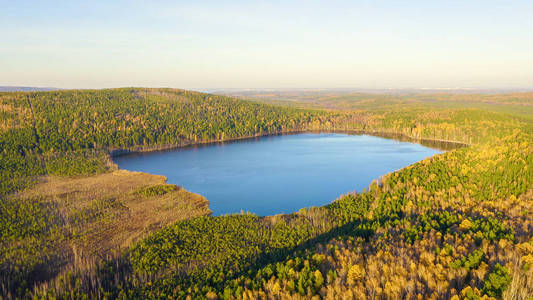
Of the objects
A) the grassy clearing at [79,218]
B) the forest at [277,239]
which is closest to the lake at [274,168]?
the forest at [277,239]

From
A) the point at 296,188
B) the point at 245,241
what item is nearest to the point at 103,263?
the point at 245,241

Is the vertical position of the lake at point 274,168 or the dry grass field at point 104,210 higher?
the dry grass field at point 104,210

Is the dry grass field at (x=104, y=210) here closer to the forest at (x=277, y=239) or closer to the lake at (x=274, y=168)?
the forest at (x=277, y=239)

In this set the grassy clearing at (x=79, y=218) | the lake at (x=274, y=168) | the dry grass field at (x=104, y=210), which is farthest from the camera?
the lake at (x=274, y=168)

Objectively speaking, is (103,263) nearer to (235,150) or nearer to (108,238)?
(108,238)

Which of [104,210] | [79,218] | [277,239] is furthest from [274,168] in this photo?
[79,218]

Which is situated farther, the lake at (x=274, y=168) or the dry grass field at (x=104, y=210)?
the lake at (x=274, y=168)

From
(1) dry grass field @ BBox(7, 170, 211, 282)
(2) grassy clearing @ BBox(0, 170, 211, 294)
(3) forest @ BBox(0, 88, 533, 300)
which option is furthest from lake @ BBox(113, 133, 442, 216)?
(2) grassy clearing @ BBox(0, 170, 211, 294)

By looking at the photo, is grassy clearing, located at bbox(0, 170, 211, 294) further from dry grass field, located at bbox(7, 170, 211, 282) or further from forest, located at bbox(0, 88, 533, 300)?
forest, located at bbox(0, 88, 533, 300)
